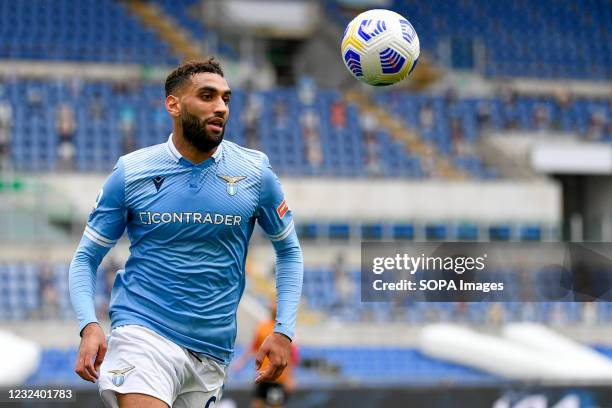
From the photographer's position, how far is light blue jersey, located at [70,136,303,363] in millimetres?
4582

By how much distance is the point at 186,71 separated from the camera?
4.69 m

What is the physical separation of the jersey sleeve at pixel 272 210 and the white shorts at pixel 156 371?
22.5 inches

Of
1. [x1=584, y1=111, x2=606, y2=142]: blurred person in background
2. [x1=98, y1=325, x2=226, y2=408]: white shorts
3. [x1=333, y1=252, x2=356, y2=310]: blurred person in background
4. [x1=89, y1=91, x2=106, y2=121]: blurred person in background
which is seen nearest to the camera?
[x1=98, y1=325, x2=226, y2=408]: white shorts

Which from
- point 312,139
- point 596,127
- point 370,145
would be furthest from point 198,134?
point 596,127

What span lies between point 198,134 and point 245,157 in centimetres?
29

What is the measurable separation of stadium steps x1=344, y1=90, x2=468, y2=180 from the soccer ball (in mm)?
14423

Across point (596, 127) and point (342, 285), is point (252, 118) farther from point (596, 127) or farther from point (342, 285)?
point (596, 127)

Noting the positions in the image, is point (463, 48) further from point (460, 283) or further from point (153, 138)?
point (460, 283)

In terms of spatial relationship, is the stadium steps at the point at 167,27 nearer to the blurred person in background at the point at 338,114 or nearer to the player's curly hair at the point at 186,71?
the blurred person in background at the point at 338,114

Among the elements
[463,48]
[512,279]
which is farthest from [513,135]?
[512,279]

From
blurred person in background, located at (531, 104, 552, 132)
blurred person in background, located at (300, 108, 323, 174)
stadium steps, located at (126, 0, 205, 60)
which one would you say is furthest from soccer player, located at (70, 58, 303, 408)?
stadium steps, located at (126, 0, 205, 60)

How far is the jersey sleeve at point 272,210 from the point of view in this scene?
4801 millimetres

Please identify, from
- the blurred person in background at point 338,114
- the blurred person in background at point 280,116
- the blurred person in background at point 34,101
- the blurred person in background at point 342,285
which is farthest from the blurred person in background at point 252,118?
the blurred person in background at point 342,285

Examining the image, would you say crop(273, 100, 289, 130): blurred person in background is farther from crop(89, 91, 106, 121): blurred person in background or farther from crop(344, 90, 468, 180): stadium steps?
crop(89, 91, 106, 121): blurred person in background
